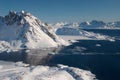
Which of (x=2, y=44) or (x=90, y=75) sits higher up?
(x=2, y=44)

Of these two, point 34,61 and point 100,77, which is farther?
point 34,61

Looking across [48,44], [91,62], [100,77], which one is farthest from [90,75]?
[48,44]

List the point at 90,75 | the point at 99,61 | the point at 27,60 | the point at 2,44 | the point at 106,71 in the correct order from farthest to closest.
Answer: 1. the point at 2,44
2. the point at 27,60
3. the point at 99,61
4. the point at 106,71
5. the point at 90,75

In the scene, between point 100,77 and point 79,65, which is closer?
point 100,77

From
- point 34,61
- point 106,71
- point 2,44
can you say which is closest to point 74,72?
point 106,71

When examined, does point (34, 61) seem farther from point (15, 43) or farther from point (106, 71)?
point (15, 43)

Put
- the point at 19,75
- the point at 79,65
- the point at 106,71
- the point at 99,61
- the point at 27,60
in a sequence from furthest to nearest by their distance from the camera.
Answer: the point at 27,60 → the point at 99,61 → the point at 79,65 → the point at 106,71 → the point at 19,75

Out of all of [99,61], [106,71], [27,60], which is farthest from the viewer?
[27,60]

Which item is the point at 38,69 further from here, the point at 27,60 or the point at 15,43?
the point at 15,43

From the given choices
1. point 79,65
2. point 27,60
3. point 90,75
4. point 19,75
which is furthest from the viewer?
point 27,60
